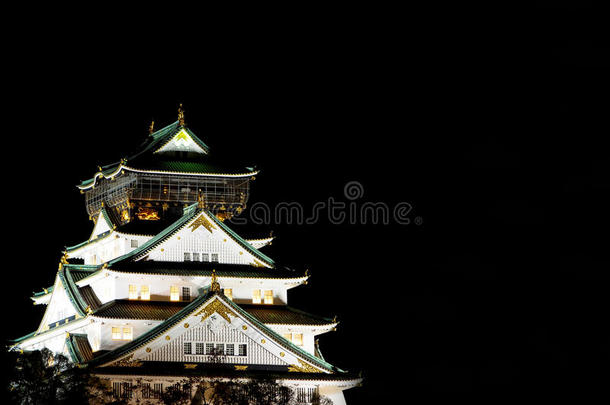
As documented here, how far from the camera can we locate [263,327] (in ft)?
217

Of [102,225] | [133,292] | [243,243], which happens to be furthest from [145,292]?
[102,225]

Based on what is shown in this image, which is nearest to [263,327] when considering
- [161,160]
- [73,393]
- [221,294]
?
[221,294]

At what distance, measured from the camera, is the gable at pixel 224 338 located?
64.6 metres

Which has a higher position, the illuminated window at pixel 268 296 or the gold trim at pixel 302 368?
the illuminated window at pixel 268 296

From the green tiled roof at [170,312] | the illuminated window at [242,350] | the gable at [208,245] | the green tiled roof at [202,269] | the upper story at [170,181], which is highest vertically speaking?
the upper story at [170,181]

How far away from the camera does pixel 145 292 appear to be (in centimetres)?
7044

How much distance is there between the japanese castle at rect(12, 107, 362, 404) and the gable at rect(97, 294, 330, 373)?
58 mm

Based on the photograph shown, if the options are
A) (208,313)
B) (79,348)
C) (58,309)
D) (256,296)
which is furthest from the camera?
(58,309)

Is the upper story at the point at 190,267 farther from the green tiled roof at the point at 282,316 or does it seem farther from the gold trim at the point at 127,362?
the gold trim at the point at 127,362

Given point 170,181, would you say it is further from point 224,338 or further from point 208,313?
point 224,338

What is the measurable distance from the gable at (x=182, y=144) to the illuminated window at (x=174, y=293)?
12.3 m

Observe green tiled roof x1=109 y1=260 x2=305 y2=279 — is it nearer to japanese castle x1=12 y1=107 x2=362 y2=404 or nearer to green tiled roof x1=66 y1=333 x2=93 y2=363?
japanese castle x1=12 y1=107 x2=362 y2=404

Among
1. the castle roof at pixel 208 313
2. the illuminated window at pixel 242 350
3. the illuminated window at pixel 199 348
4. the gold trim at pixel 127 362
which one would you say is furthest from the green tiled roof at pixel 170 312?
the gold trim at pixel 127 362

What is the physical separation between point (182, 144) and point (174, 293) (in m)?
13.2
